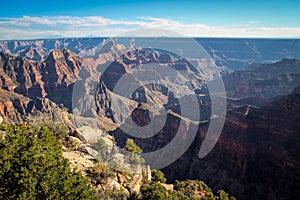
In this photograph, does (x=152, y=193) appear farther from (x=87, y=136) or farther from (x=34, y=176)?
(x=87, y=136)

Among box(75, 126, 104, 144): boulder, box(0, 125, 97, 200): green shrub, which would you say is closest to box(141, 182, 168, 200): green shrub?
box(0, 125, 97, 200): green shrub

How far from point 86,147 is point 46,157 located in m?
25.2

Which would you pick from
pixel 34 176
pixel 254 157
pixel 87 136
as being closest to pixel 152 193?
pixel 34 176

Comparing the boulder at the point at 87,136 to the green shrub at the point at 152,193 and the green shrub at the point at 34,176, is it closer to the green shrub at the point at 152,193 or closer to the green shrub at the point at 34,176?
the green shrub at the point at 152,193

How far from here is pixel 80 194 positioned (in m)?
25.7

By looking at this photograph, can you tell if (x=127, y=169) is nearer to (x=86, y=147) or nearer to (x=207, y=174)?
(x=86, y=147)

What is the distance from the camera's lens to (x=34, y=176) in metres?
24.2

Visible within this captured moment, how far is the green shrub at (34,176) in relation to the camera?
23141 millimetres

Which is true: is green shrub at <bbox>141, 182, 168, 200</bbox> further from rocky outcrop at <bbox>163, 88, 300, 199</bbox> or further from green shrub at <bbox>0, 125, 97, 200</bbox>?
rocky outcrop at <bbox>163, 88, 300, 199</bbox>

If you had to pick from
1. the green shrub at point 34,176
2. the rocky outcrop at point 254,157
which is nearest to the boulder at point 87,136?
the green shrub at point 34,176

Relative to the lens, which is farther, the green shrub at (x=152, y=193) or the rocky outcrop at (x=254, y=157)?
the rocky outcrop at (x=254, y=157)

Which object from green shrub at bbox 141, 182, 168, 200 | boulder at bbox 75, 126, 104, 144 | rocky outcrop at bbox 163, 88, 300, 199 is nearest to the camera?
green shrub at bbox 141, 182, 168, 200

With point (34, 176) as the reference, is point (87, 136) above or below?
below

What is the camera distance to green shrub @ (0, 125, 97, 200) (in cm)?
2314
